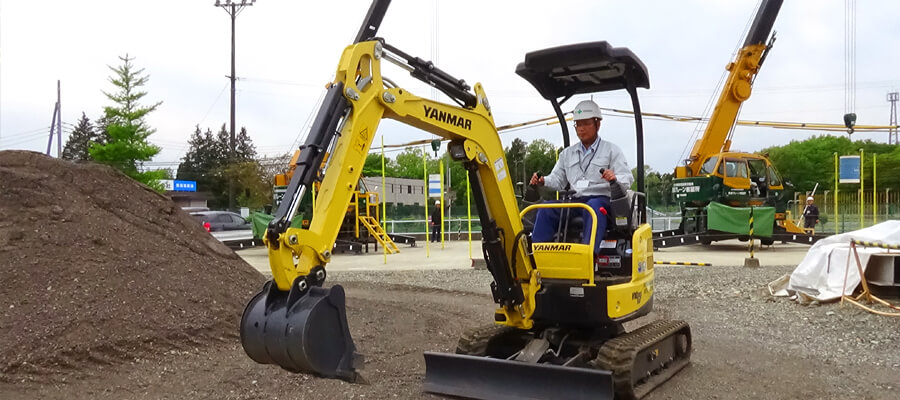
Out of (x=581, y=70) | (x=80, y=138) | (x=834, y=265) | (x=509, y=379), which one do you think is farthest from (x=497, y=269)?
(x=80, y=138)

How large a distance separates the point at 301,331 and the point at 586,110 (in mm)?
3165

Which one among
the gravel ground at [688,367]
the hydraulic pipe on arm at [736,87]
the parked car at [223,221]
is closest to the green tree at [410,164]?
the parked car at [223,221]

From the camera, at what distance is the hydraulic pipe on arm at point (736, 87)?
63.4ft

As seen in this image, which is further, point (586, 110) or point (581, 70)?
point (581, 70)

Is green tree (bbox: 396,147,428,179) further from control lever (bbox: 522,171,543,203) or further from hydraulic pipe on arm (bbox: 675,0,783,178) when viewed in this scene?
control lever (bbox: 522,171,543,203)

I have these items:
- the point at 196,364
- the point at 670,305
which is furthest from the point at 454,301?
the point at 196,364

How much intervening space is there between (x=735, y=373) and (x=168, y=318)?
5.46m

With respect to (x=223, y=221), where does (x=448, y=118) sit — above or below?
above

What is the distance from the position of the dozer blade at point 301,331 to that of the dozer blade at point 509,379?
1304 mm

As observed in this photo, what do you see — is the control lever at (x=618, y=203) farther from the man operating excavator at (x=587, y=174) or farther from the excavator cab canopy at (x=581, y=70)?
the excavator cab canopy at (x=581, y=70)

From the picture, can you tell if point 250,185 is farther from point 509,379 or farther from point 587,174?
point 509,379

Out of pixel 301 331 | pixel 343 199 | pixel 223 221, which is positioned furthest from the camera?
pixel 223 221

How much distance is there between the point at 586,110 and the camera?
230 inches

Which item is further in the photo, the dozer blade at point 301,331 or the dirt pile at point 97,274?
the dirt pile at point 97,274
